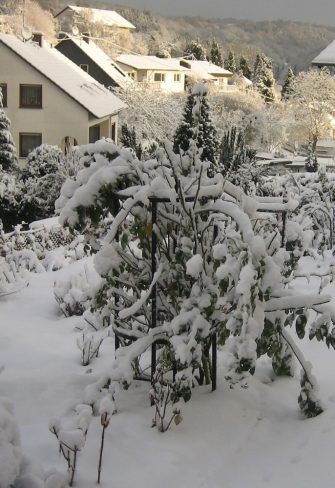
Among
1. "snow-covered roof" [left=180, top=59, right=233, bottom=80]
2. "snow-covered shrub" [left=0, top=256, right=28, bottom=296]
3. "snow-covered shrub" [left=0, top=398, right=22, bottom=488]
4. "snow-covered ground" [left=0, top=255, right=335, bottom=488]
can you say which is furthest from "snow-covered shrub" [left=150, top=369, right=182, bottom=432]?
"snow-covered roof" [left=180, top=59, right=233, bottom=80]

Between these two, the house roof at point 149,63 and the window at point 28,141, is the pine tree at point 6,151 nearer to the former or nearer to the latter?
the window at point 28,141

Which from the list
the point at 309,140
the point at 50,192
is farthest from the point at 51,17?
the point at 50,192

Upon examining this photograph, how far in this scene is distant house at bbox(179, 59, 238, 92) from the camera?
51.8 metres

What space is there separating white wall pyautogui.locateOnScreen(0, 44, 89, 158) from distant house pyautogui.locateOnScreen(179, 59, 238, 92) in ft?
89.9

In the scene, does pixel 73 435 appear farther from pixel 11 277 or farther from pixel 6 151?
pixel 6 151

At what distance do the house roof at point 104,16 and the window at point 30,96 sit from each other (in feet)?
150

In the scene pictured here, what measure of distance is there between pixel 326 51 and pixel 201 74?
42.6ft

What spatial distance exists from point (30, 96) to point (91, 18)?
151ft

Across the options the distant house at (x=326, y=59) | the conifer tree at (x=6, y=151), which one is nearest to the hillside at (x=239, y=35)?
the distant house at (x=326, y=59)

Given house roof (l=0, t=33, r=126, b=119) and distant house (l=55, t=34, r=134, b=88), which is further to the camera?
distant house (l=55, t=34, r=134, b=88)

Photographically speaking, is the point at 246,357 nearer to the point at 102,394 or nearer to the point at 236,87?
the point at 102,394

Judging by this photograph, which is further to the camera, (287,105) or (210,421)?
(287,105)

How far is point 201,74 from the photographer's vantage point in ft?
174

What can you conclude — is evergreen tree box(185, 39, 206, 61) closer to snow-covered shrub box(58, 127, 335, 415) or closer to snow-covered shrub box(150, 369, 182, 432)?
snow-covered shrub box(58, 127, 335, 415)
